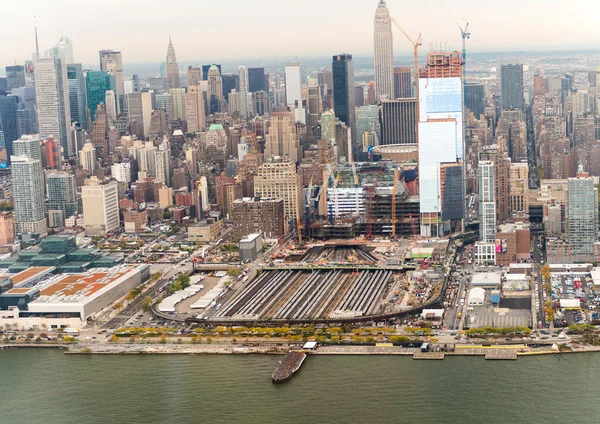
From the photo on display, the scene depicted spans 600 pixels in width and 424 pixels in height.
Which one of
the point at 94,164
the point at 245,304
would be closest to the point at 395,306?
the point at 245,304

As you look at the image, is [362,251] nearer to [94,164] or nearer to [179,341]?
[179,341]

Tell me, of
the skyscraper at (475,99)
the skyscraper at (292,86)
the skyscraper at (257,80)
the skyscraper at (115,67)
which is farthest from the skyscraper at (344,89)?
the skyscraper at (115,67)

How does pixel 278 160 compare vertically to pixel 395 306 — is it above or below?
above

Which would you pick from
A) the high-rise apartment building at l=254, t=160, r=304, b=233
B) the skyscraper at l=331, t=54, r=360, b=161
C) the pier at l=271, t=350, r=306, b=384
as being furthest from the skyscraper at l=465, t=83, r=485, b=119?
the pier at l=271, t=350, r=306, b=384

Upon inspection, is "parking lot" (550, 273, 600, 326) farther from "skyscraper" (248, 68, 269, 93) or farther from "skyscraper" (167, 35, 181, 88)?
"skyscraper" (248, 68, 269, 93)

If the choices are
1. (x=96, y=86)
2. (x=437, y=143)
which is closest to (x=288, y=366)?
(x=437, y=143)

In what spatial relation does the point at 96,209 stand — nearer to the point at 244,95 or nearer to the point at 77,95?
the point at 77,95
